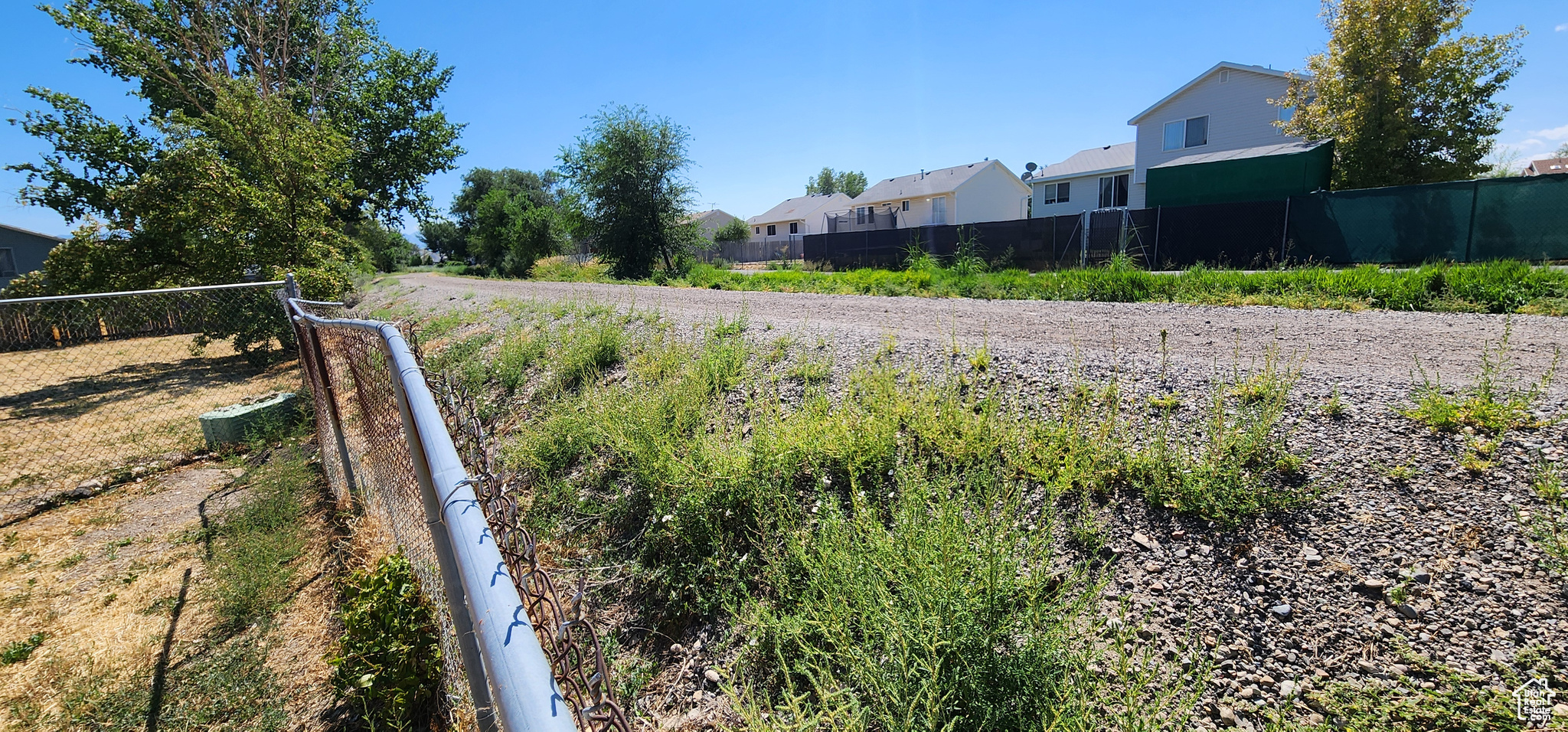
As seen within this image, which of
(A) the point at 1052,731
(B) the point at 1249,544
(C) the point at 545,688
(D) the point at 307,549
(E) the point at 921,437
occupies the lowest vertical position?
(D) the point at 307,549

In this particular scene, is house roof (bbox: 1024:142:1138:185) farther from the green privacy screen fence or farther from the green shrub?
the green shrub

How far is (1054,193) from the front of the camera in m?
33.1

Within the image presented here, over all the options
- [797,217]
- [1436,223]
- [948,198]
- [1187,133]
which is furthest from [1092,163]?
[797,217]

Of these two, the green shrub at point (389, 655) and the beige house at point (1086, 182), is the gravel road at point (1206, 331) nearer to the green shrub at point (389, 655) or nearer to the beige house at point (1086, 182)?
the green shrub at point (389, 655)

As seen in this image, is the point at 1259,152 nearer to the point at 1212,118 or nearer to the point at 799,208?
the point at 1212,118

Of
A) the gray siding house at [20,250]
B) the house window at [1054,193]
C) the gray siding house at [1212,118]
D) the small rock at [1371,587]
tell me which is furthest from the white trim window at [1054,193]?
the gray siding house at [20,250]

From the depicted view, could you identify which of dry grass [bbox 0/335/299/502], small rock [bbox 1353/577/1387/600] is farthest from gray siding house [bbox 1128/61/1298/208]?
dry grass [bbox 0/335/299/502]

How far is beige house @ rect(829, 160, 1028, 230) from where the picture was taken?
135 feet

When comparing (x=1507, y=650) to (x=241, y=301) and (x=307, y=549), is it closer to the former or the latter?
(x=307, y=549)

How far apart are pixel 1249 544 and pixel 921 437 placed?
1498 mm

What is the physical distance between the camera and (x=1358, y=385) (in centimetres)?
364

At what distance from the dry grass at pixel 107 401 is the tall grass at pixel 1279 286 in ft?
33.8

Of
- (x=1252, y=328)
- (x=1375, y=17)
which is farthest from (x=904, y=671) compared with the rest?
(x=1375, y=17)

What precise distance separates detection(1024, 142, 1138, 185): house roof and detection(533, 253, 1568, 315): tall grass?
68.1ft
